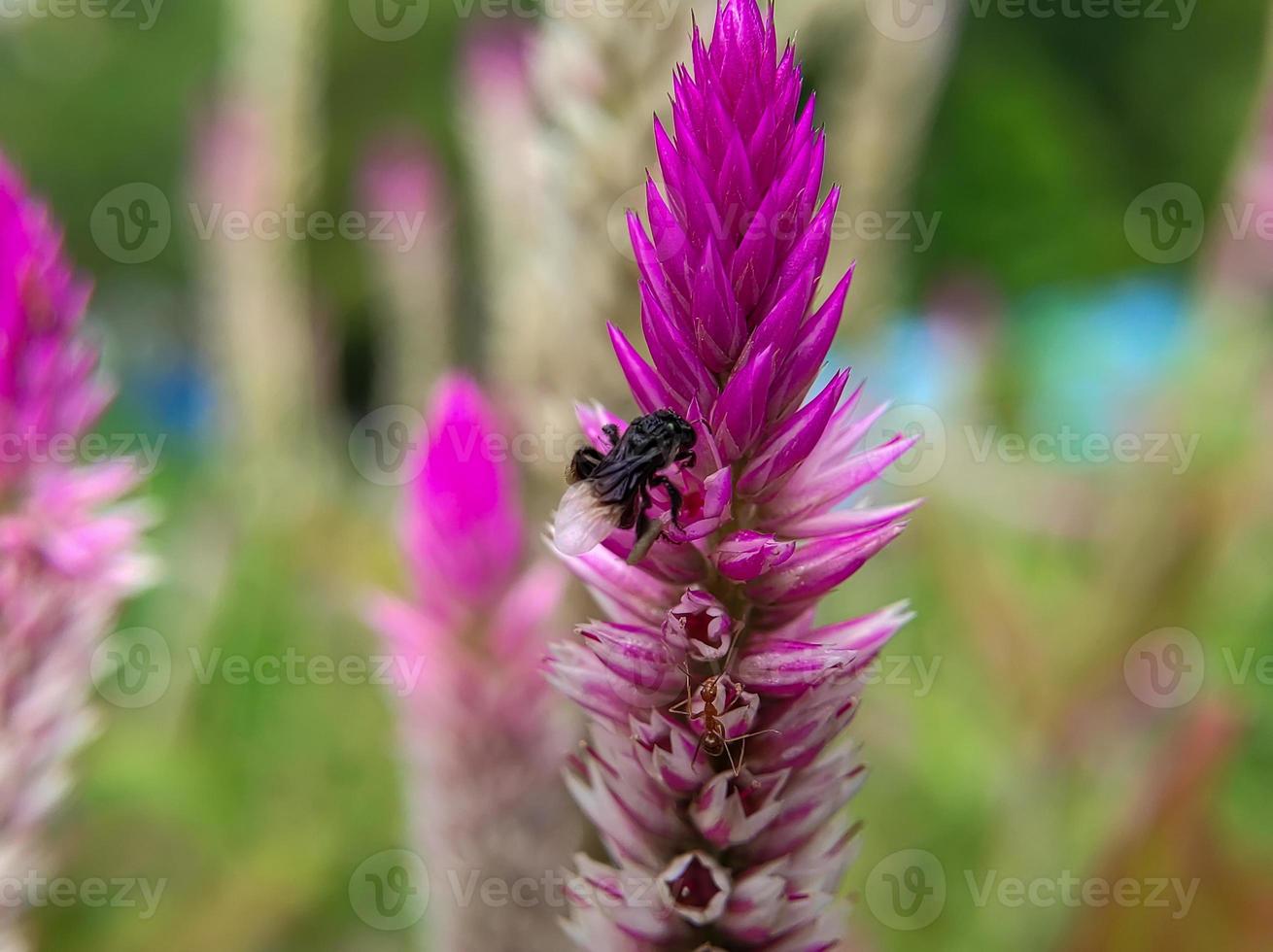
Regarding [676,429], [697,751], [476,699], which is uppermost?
[676,429]

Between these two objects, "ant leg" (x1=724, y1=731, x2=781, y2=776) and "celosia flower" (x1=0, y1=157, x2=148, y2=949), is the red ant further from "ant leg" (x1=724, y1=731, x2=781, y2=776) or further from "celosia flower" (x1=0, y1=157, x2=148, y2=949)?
"celosia flower" (x1=0, y1=157, x2=148, y2=949)

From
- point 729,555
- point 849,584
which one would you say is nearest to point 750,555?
point 729,555

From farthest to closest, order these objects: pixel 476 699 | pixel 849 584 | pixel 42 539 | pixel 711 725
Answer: pixel 849 584 < pixel 476 699 < pixel 42 539 < pixel 711 725

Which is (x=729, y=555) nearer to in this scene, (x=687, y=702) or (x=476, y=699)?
(x=687, y=702)

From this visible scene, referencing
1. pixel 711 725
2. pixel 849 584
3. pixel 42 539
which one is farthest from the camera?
pixel 849 584

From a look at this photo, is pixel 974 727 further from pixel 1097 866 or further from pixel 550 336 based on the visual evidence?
pixel 550 336

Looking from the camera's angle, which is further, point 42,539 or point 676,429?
point 42,539

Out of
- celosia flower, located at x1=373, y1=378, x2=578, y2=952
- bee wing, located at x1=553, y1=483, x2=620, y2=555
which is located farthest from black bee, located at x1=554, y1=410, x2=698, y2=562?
celosia flower, located at x1=373, y1=378, x2=578, y2=952
